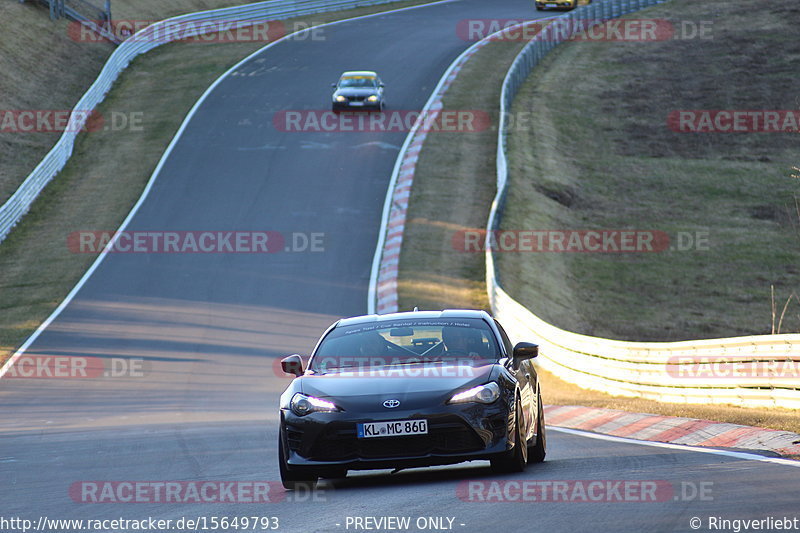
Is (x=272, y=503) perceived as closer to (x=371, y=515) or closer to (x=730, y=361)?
(x=371, y=515)

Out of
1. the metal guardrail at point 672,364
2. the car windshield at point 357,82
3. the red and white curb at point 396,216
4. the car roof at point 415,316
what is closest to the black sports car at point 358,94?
the car windshield at point 357,82

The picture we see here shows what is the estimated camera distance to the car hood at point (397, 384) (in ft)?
29.8

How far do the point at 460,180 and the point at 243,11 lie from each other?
27332 millimetres

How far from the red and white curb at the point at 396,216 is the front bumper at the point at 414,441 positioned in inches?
618

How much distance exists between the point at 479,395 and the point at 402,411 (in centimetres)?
60

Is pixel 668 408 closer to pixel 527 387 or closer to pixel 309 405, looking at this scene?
pixel 527 387

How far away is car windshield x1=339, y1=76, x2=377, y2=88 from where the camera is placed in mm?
44500

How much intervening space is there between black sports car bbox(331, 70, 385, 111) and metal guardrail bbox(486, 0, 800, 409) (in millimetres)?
17696

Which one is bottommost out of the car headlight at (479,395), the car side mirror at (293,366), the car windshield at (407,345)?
the car headlight at (479,395)

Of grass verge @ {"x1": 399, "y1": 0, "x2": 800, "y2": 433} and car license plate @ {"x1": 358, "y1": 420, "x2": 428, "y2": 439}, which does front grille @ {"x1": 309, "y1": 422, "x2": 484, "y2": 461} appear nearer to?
car license plate @ {"x1": 358, "y1": 420, "x2": 428, "y2": 439}

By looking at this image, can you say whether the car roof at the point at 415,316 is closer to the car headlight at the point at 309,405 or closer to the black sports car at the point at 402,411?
the black sports car at the point at 402,411

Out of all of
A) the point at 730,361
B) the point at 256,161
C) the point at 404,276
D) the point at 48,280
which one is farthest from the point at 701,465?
the point at 256,161
